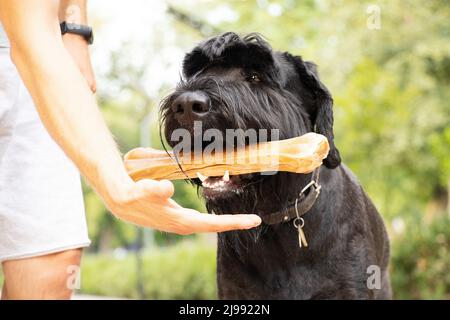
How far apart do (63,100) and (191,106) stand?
0.98 meters

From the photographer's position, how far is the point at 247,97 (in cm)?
291

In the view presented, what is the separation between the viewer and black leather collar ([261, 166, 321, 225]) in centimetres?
325

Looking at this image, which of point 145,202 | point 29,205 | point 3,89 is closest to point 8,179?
point 29,205

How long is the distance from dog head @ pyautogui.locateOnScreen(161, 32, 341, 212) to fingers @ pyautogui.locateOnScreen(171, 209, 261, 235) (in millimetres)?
1084

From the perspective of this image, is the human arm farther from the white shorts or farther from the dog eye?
the dog eye

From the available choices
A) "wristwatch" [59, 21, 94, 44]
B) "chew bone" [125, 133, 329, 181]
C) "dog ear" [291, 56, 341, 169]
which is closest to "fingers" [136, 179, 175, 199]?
"chew bone" [125, 133, 329, 181]

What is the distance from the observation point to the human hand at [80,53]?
2.52 metres

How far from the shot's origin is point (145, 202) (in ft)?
4.97

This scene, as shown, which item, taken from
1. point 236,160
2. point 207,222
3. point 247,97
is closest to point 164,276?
point 247,97

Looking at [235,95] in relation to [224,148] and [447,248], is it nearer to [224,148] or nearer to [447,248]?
[224,148]

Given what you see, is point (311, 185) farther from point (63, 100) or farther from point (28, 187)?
point (63, 100)

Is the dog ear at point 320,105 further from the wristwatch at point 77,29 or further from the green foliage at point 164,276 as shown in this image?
the green foliage at point 164,276

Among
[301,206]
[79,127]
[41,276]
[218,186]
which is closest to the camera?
[79,127]

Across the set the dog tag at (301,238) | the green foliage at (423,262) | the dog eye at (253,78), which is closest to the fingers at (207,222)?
the dog eye at (253,78)
